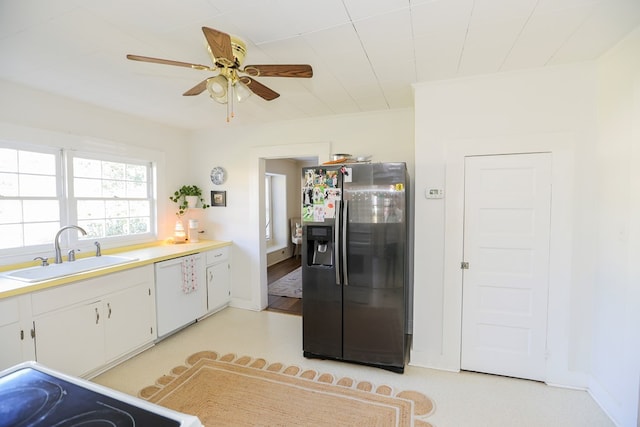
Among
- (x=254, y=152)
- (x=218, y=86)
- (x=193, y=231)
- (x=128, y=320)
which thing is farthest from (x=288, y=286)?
(x=218, y=86)

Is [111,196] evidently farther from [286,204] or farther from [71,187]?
[286,204]

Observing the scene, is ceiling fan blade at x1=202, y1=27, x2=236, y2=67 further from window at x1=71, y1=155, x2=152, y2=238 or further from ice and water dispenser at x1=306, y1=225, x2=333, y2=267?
window at x1=71, y1=155, x2=152, y2=238

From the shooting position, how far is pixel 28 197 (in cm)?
261

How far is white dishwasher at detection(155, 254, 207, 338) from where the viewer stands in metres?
3.01

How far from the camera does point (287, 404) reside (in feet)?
7.01

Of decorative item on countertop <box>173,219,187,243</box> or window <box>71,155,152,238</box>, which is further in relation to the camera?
decorative item on countertop <box>173,219,187,243</box>

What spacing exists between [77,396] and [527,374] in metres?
2.96

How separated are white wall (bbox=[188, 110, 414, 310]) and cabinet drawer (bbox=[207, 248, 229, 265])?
144mm

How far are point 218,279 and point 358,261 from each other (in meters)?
2.12

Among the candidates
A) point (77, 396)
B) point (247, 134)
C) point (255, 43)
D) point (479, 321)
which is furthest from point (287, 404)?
point (247, 134)

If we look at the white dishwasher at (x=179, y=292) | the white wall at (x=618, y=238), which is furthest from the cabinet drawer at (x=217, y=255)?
the white wall at (x=618, y=238)

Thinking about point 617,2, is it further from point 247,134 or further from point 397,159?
point 247,134

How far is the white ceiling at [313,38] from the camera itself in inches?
60.7

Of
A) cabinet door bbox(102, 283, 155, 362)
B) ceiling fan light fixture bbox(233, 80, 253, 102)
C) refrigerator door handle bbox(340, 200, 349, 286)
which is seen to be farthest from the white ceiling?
cabinet door bbox(102, 283, 155, 362)
